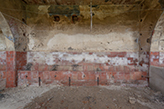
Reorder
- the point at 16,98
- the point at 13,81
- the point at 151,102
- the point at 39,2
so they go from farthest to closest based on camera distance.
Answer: the point at 39,2
the point at 13,81
the point at 16,98
the point at 151,102

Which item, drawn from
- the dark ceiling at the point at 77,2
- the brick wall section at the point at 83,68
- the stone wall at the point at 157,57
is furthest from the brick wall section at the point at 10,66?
the stone wall at the point at 157,57

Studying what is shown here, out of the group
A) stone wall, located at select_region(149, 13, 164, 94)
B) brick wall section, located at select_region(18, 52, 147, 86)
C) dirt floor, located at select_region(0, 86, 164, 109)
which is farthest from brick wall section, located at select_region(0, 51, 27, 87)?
stone wall, located at select_region(149, 13, 164, 94)

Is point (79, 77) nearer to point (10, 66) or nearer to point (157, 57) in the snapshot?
point (10, 66)

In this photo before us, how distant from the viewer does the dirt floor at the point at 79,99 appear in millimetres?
1944

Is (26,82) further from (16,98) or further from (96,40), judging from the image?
(96,40)

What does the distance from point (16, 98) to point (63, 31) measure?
2.80 metres

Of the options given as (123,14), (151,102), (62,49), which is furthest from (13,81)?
(123,14)

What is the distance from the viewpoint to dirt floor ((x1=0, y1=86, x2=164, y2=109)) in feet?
6.38

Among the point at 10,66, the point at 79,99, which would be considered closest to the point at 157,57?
the point at 79,99

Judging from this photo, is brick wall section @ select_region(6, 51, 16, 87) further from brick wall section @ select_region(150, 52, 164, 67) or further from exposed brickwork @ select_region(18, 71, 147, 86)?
brick wall section @ select_region(150, 52, 164, 67)

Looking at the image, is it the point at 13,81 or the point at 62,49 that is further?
the point at 62,49

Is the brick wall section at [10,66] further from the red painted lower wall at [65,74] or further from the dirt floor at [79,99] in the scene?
the dirt floor at [79,99]

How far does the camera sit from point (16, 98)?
2332mm

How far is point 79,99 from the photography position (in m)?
2.19
